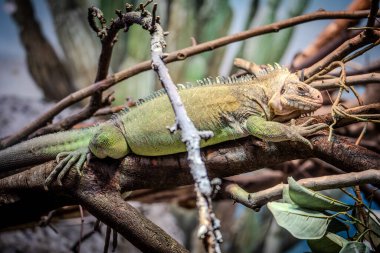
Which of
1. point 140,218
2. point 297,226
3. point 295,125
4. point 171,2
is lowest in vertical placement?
point 297,226

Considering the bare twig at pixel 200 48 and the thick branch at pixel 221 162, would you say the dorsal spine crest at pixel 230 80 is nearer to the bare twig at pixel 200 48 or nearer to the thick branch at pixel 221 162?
the bare twig at pixel 200 48

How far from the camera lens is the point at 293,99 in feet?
6.33

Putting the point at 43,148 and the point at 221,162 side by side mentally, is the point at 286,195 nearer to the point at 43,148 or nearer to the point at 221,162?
the point at 221,162

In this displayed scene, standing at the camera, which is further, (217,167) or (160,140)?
(160,140)

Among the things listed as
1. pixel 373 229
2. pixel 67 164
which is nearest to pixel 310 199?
pixel 373 229

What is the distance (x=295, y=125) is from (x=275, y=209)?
0.62 metres

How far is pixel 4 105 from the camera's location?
15.1ft

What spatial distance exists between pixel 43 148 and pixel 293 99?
5.47 feet

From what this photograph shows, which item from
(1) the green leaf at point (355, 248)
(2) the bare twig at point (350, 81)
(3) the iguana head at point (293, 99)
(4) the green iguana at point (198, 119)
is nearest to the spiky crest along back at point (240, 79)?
(4) the green iguana at point (198, 119)

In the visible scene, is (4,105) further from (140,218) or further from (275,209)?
(275,209)

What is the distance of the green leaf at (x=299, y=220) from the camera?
1.40 meters

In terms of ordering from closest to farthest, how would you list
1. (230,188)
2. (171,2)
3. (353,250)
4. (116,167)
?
(353,250) → (230,188) → (116,167) → (171,2)

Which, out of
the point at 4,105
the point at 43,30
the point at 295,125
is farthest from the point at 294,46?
the point at 4,105

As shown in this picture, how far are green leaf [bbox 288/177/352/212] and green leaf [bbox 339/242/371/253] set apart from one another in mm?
146
